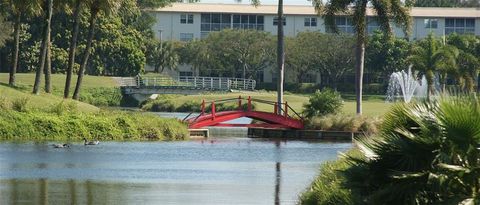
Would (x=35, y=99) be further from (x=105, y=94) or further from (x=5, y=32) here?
(x=5, y=32)

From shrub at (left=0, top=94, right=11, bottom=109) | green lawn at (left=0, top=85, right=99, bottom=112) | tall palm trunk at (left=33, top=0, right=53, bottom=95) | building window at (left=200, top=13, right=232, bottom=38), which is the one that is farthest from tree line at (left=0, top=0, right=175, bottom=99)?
shrub at (left=0, top=94, right=11, bottom=109)

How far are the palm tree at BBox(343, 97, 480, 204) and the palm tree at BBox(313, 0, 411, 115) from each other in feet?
151

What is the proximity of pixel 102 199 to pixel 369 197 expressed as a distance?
10359 millimetres

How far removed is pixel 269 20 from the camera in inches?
5502

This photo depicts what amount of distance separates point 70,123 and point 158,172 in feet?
51.0

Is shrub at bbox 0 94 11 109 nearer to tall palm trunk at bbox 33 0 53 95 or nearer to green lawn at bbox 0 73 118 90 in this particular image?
tall palm trunk at bbox 33 0 53 95

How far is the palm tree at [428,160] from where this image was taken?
17.5m

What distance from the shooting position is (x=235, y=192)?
97.6 feet

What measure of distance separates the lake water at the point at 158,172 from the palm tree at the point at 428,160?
8.95 meters

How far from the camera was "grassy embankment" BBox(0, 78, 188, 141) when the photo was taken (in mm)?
48625

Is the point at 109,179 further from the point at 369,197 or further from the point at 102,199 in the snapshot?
the point at 369,197

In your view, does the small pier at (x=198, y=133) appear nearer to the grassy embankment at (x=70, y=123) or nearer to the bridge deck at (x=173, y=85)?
the grassy embankment at (x=70, y=123)

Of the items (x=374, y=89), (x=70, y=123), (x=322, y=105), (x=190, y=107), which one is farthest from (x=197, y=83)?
(x=70, y=123)

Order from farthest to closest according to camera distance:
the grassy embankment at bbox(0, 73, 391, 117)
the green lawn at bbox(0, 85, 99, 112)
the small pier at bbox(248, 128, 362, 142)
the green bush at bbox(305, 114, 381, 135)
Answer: the grassy embankment at bbox(0, 73, 391, 117) → the green bush at bbox(305, 114, 381, 135) → the small pier at bbox(248, 128, 362, 142) → the green lawn at bbox(0, 85, 99, 112)
